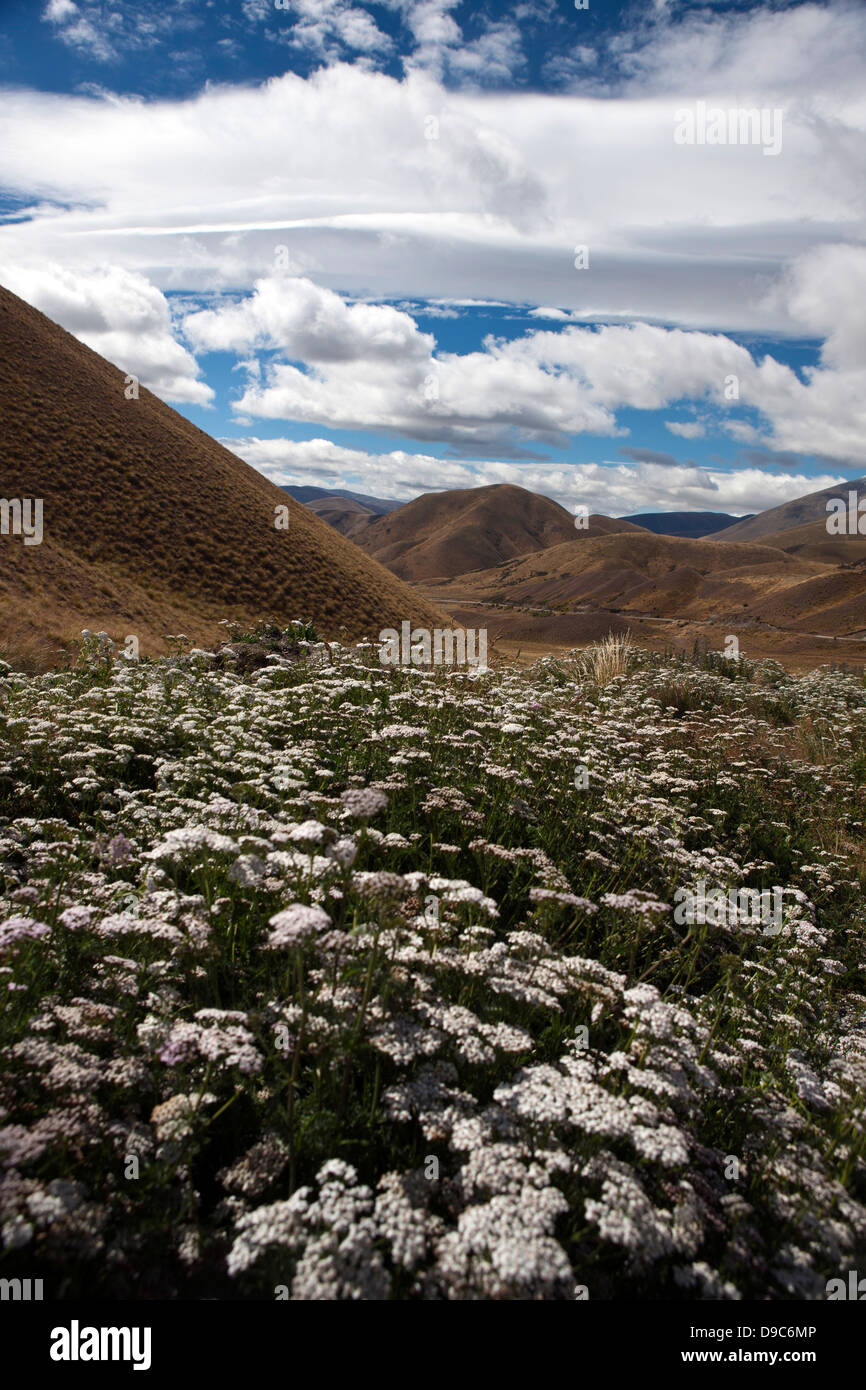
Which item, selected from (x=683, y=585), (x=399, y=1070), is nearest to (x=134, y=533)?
(x=399, y=1070)

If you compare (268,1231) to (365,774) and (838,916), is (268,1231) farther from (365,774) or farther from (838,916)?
(838,916)

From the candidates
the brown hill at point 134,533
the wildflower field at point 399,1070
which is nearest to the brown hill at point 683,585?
the brown hill at point 134,533

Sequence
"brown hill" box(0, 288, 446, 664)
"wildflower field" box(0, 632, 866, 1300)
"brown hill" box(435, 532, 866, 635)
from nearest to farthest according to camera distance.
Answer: "wildflower field" box(0, 632, 866, 1300) → "brown hill" box(0, 288, 446, 664) → "brown hill" box(435, 532, 866, 635)

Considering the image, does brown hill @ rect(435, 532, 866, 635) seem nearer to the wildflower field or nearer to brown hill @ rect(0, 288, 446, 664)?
brown hill @ rect(0, 288, 446, 664)

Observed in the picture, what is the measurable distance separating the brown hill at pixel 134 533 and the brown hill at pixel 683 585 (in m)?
36.8

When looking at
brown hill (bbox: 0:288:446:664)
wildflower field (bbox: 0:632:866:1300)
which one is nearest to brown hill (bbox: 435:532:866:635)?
brown hill (bbox: 0:288:446:664)

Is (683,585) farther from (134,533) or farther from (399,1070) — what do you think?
(399,1070)

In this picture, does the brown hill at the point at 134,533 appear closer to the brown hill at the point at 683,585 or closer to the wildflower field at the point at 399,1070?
the wildflower field at the point at 399,1070

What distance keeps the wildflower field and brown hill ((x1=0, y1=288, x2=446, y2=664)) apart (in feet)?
66.2

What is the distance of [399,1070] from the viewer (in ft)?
10.4

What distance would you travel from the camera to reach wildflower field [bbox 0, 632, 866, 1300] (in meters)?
2.21

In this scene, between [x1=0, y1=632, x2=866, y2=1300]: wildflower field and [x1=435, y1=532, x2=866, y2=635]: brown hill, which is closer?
[x1=0, y1=632, x2=866, y2=1300]: wildflower field

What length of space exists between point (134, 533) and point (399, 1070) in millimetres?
34496
